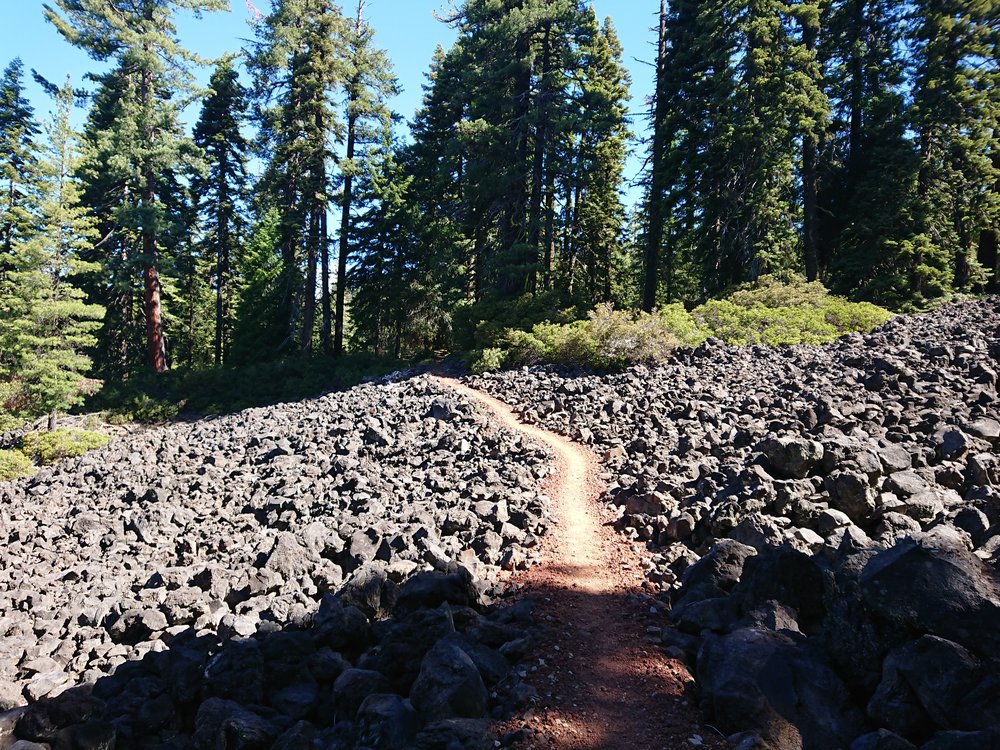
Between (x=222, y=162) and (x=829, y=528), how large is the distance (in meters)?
37.6

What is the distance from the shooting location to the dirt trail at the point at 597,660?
3998 mm

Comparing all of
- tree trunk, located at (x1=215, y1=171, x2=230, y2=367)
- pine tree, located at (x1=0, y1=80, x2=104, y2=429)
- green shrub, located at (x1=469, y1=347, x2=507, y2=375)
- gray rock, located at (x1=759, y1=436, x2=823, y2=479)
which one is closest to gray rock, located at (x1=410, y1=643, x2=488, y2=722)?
gray rock, located at (x1=759, y1=436, x2=823, y2=479)

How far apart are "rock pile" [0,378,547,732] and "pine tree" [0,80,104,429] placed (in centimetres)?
602

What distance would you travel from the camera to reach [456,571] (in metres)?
6.07

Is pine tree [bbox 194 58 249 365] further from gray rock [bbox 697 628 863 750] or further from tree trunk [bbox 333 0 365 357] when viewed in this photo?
gray rock [bbox 697 628 863 750]

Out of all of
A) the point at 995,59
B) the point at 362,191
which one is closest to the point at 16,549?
the point at 362,191

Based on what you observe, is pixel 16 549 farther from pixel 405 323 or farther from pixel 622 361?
pixel 405 323

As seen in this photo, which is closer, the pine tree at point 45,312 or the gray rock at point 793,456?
the gray rock at point 793,456

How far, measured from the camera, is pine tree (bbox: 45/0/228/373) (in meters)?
26.5

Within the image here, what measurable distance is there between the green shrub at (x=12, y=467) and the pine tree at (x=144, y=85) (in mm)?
13192

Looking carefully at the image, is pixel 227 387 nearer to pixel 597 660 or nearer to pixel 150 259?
pixel 150 259

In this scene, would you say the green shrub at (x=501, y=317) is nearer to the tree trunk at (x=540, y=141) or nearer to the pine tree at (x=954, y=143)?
the tree trunk at (x=540, y=141)

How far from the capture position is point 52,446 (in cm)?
1809

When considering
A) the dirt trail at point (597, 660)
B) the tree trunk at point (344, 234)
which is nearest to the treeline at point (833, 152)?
the tree trunk at point (344, 234)
